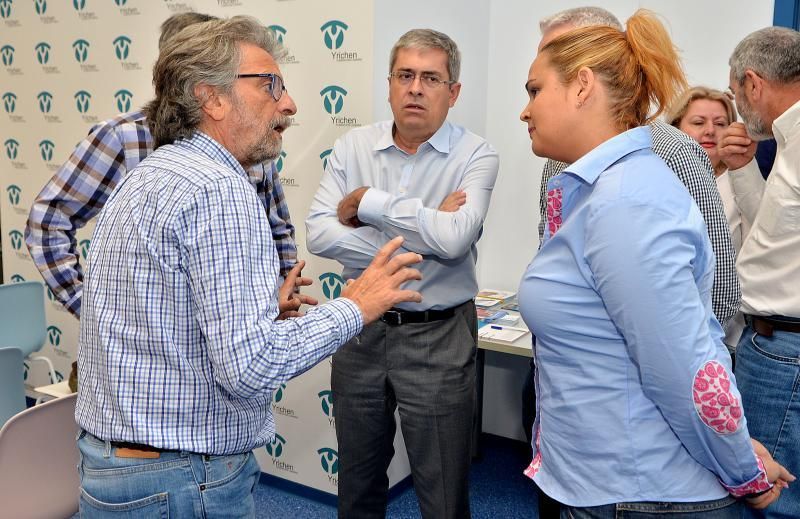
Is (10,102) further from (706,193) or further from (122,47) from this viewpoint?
(706,193)

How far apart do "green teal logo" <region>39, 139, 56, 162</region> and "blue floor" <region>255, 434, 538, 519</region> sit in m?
2.38

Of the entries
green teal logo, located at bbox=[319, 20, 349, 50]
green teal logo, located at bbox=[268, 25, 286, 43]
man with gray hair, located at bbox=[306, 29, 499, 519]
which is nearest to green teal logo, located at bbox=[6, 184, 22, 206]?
green teal logo, located at bbox=[268, 25, 286, 43]

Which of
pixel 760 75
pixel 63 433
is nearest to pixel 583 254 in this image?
pixel 760 75

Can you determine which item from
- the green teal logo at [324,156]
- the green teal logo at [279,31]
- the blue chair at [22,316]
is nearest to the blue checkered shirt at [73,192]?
the green teal logo at [324,156]

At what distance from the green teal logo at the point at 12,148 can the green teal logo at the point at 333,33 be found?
250 centimetres

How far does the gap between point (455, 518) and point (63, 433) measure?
4.19 feet

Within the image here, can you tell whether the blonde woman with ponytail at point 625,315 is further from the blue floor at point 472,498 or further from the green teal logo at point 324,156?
the blue floor at point 472,498

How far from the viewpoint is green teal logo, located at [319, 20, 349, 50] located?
287 centimetres

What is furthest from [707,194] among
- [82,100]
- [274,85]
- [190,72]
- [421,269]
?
[82,100]

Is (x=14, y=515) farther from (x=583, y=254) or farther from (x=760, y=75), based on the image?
(x=760, y=75)

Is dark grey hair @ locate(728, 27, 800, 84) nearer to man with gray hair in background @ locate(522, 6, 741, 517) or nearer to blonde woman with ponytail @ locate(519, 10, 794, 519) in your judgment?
man with gray hair in background @ locate(522, 6, 741, 517)

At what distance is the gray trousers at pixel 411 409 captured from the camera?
2.29m

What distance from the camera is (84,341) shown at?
1.40 m

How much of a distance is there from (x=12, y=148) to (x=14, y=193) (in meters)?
0.29
